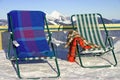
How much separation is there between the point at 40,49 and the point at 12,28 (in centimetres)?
70

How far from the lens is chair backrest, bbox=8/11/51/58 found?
547cm

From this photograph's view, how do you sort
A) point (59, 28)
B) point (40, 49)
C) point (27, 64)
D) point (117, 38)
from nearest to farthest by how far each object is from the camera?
point (40, 49), point (27, 64), point (59, 28), point (117, 38)

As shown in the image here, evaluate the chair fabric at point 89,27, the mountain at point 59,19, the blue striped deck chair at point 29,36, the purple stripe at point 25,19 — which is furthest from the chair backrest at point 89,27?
the mountain at point 59,19

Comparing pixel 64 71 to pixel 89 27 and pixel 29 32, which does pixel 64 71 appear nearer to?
pixel 29 32

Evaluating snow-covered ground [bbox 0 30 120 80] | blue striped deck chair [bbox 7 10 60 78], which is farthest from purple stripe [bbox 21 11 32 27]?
snow-covered ground [bbox 0 30 120 80]

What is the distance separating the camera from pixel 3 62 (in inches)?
242

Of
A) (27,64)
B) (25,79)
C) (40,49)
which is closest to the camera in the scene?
(25,79)

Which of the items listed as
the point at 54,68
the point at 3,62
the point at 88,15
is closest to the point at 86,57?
the point at 88,15

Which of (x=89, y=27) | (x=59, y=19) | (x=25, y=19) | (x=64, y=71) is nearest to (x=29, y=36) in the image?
(x=25, y=19)

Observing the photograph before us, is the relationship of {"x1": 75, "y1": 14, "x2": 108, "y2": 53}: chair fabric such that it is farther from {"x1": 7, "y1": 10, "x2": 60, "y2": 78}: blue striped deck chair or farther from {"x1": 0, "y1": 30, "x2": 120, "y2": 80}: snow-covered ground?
{"x1": 7, "y1": 10, "x2": 60, "y2": 78}: blue striped deck chair

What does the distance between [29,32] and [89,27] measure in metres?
1.56

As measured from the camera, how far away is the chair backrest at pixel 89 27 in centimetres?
666

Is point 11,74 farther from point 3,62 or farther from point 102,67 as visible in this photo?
point 102,67

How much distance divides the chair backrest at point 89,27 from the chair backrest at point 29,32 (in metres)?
0.99
